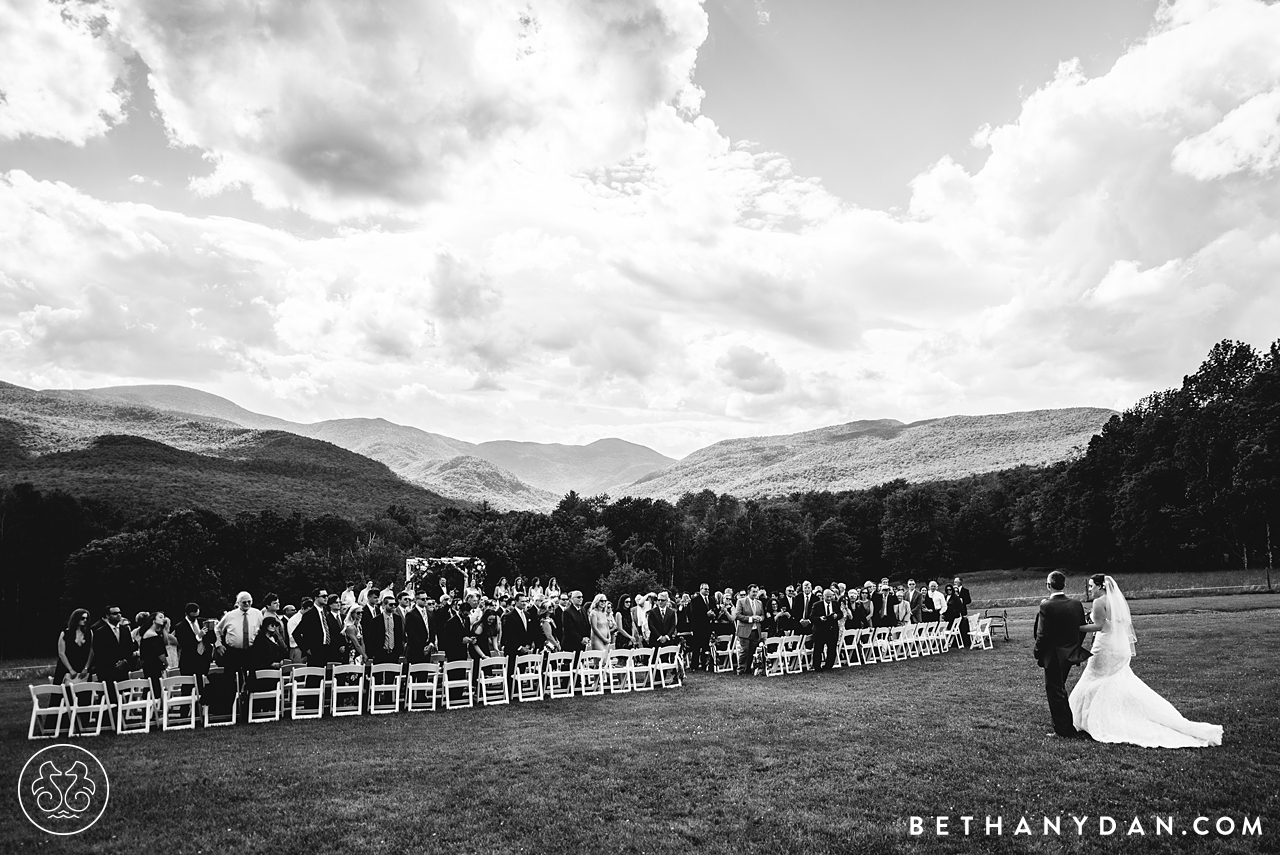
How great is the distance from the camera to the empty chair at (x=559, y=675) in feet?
44.7

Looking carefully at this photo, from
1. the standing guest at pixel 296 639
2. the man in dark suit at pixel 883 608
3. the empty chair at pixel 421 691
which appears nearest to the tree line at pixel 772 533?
the man in dark suit at pixel 883 608

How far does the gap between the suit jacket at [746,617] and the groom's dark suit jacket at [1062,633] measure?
769 cm

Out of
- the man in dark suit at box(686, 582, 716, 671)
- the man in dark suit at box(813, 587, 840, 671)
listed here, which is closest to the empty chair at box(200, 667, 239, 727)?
the man in dark suit at box(686, 582, 716, 671)

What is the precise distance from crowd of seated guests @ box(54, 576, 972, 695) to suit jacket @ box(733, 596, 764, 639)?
0.08 ft

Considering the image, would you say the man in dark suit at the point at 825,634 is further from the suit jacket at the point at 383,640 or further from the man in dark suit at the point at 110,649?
the man in dark suit at the point at 110,649

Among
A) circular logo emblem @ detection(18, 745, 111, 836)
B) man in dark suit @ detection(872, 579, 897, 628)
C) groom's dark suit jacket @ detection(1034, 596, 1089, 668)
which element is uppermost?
groom's dark suit jacket @ detection(1034, 596, 1089, 668)

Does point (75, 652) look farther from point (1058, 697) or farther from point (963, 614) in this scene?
point (963, 614)

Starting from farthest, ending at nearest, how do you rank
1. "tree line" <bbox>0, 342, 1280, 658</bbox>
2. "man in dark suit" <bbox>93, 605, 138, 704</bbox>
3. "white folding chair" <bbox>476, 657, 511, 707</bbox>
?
1. "tree line" <bbox>0, 342, 1280, 658</bbox>
2. "white folding chair" <bbox>476, 657, 511, 707</bbox>
3. "man in dark suit" <bbox>93, 605, 138, 704</bbox>

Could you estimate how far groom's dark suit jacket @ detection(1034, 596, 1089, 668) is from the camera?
9383 mm

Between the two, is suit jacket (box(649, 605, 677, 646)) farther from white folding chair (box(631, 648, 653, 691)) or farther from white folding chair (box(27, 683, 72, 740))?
white folding chair (box(27, 683, 72, 740))

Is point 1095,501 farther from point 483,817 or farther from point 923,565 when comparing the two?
point 483,817

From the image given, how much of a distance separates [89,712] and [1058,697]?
42.2 feet

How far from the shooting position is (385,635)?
13.4 m

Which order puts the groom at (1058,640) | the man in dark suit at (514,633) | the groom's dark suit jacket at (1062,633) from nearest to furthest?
the groom at (1058,640) → the groom's dark suit jacket at (1062,633) → the man in dark suit at (514,633)
